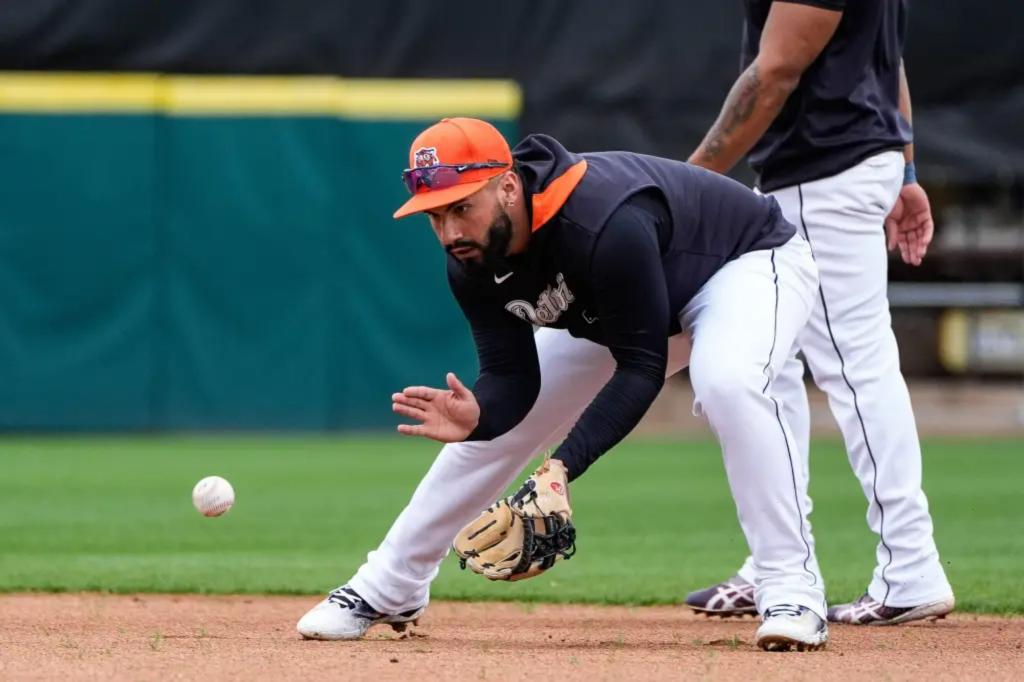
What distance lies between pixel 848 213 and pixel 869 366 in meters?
0.46

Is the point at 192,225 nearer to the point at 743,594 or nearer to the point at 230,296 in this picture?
the point at 230,296

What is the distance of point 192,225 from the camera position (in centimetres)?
1366

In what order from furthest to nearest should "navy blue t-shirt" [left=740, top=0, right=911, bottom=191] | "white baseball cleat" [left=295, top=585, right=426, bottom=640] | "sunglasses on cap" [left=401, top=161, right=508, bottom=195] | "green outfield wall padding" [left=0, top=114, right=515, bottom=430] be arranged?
"green outfield wall padding" [left=0, top=114, right=515, bottom=430]
"navy blue t-shirt" [left=740, top=0, right=911, bottom=191]
"white baseball cleat" [left=295, top=585, right=426, bottom=640]
"sunglasses on cap" [left=401, top=161, right=508, bottom=195]

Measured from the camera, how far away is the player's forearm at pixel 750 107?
494cm

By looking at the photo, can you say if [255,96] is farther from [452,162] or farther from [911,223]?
[452,162]

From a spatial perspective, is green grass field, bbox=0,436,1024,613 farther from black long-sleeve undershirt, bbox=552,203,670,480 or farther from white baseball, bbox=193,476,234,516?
black long-sleeve undershirt, bbox=552,203,670,480

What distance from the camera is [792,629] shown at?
4.13 meters

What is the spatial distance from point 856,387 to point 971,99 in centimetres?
981

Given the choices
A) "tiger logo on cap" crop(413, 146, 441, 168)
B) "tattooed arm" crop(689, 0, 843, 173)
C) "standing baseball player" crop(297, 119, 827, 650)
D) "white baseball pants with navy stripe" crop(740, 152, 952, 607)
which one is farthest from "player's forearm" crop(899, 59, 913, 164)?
"tiger logo on cap" crop(413, 146, 441, 168)

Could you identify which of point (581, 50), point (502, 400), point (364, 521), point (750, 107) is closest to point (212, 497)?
point (502, 400)

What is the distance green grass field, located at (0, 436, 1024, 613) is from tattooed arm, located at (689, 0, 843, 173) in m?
1.60

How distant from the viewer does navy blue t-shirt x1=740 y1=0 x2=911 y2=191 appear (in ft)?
16.6

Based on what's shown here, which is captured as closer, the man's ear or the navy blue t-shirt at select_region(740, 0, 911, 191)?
the man's ear

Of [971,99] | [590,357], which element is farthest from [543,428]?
[971,99]
